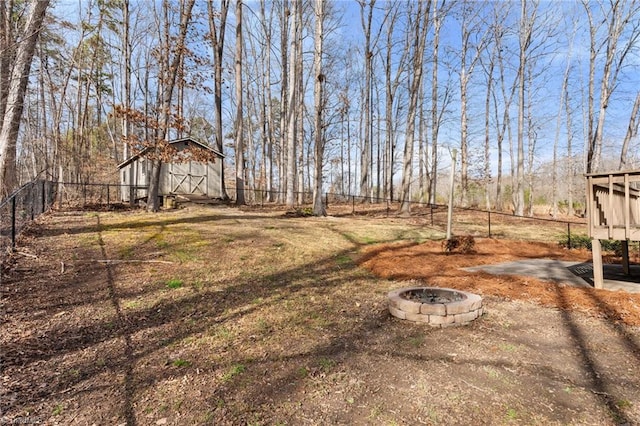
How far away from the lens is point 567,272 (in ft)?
20.3

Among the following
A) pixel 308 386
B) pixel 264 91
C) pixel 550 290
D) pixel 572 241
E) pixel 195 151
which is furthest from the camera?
pixel 264 91

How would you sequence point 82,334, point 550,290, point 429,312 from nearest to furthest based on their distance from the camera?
point 82,334 → point 429,312 → point 550,290

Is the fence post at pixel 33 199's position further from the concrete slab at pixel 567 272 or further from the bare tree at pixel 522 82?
the bare tree at pixel 522 82

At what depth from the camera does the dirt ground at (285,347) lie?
8.06 feet

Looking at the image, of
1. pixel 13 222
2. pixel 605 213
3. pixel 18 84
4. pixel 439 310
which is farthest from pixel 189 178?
pixel 605 213

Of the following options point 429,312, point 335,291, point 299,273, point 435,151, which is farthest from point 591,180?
point 435,151

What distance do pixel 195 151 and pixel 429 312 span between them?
1184 centimetres

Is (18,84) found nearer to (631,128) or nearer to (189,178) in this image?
(189,178)

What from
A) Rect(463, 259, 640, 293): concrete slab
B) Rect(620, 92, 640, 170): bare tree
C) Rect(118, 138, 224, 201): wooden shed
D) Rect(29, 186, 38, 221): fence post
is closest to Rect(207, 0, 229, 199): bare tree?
Rect(118, 138, 224, 201): wooden shed

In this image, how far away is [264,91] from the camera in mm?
25609

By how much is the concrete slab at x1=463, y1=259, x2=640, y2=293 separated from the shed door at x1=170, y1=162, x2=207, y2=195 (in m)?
14.8

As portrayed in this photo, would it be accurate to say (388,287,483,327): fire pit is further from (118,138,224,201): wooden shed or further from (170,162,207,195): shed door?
(170,162,207,195): shed door

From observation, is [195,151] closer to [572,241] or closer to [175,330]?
[175,330]

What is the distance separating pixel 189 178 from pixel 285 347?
51.8ft
